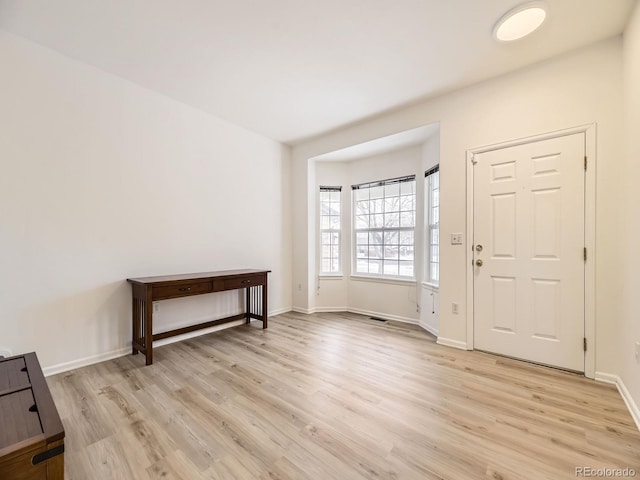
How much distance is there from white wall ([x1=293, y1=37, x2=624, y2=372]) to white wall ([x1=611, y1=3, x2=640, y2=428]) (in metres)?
0.09

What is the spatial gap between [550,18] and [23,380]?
12.7 feet

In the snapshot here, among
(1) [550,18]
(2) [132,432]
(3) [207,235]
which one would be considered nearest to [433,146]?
(1) [550,18]

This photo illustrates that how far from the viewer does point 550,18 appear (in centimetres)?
204

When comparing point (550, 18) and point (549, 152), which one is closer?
point (550, 18)

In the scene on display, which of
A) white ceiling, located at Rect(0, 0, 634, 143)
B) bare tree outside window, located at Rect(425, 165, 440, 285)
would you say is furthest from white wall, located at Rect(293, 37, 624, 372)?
bare tree outside window, located at Rect(425, 165, 440, 285)

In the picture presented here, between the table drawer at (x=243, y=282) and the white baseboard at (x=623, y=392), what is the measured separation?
134 inches

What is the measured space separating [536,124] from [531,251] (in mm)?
1173

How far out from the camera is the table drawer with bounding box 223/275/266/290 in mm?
3248

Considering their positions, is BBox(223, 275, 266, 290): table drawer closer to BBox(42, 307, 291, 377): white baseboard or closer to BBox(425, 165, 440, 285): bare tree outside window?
BBox(42, 307, 291, 377): white baseboard

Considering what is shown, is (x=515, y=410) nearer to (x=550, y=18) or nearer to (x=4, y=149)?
(x=550, y=18)

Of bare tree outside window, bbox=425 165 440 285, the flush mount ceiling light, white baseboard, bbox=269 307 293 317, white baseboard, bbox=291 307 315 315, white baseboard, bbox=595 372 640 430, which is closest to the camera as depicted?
white baseboard, bbox=595 372 640 430

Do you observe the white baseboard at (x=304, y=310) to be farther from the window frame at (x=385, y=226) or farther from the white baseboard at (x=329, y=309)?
the window frame at (x=385, y=226)

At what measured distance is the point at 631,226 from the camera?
1979mm

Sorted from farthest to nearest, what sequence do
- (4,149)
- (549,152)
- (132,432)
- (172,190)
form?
(172,190)
(549,152)
(4,149)
(132,432)
